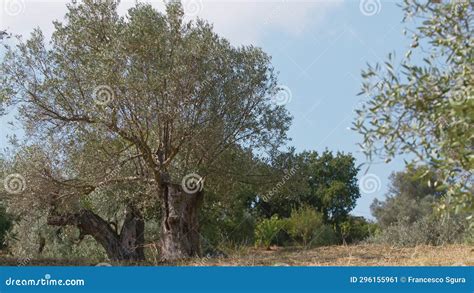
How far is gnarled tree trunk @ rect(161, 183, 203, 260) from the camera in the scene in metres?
17.4

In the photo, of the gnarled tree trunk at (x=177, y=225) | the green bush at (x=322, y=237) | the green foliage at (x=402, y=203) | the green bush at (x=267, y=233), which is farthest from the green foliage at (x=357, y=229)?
the gnarled tree trunk at (x=177, y=225)

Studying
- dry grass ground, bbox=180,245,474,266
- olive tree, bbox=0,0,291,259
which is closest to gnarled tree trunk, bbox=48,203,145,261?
olive tree, bbox=0,0,291,259

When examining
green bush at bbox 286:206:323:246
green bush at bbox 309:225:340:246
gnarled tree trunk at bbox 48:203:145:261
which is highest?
green bush at bbox 286:206:323:246

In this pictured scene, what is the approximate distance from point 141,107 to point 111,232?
704 centimetres

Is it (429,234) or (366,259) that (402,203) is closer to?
(429,234)

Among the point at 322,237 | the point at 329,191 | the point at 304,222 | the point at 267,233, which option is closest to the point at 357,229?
the point at 329,191

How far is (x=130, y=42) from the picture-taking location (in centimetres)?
1540

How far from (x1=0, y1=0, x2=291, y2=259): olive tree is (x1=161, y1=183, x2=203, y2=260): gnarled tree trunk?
1.3 inches

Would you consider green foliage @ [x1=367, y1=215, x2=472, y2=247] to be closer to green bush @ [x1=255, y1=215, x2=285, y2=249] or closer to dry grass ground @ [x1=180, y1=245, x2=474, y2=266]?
dry grass ground @ [x1=180, y1=245, x2=474, y2=266]

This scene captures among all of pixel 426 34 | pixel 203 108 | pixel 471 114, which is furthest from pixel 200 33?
pixel 471 114

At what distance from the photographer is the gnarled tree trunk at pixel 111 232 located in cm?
1966

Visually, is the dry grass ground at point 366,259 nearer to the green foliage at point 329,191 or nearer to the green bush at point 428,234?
the green bush at point 428,234

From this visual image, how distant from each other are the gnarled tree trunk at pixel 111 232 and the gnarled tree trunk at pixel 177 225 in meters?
2.44

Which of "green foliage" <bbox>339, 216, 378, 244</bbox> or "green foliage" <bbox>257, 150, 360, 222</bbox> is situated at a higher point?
"green foliage" <bbox>257, 150, 360, 222</bbox>
